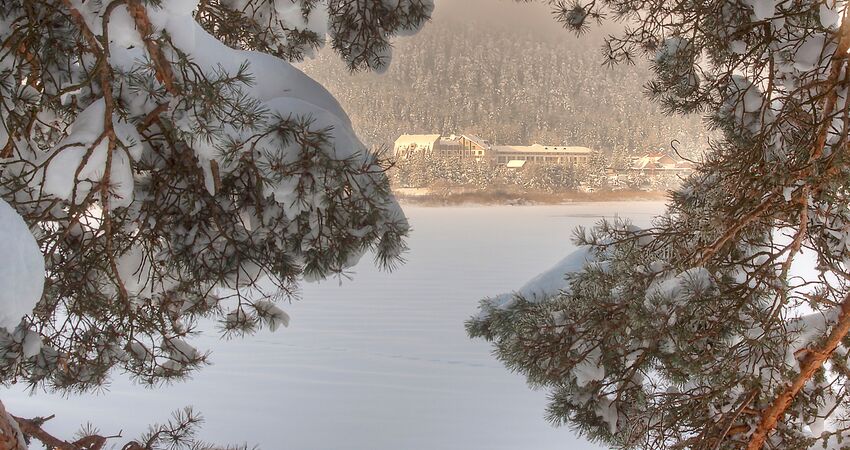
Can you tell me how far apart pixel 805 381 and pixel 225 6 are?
172 cm

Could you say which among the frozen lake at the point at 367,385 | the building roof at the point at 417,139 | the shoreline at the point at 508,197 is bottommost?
the frozen lake at the point at 367,385

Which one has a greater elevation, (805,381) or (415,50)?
(415,50)

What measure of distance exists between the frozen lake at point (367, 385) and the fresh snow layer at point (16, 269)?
267 centimetres

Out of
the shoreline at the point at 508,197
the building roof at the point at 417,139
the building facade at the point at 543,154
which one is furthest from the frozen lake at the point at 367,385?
the building roof at the point at 417,139

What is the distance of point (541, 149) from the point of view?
7367 mm

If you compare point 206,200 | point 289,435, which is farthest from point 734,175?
point 289,435

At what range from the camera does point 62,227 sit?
1.55 m

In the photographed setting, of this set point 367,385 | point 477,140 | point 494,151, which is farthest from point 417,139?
point 367,385

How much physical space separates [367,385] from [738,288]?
392 centimetres

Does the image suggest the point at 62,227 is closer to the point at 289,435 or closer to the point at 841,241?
the point at 841,241

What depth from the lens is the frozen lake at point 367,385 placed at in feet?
14.3

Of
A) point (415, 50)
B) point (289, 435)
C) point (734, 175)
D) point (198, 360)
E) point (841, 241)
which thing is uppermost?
point (415, 50)

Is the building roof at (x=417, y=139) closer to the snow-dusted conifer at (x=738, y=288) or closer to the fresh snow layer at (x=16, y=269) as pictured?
the snow-dusted conifer at (x=738, y=288)

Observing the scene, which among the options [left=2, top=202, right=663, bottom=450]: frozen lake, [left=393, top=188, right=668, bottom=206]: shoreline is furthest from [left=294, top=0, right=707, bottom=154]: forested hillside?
[left=2, top=202, right=663, bottom=450]: frozen lake
